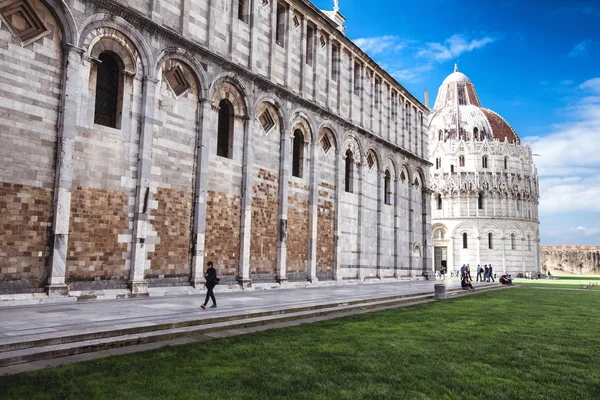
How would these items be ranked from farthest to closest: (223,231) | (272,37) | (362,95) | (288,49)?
(362,95) < (288,49) < (272,37) < (223,231)

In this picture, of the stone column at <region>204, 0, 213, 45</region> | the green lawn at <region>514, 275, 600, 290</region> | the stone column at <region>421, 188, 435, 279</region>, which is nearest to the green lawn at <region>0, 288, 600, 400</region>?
the stone column at <region>204, 0, 213, 45</region>

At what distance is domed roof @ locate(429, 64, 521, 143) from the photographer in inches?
3007

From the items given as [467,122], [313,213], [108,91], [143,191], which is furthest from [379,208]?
[467,122]

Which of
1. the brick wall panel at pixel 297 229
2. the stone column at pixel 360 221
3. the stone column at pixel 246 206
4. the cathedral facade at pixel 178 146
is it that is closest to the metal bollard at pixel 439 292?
the cathedral facade at pixel 178 146

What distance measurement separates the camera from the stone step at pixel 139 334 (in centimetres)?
650

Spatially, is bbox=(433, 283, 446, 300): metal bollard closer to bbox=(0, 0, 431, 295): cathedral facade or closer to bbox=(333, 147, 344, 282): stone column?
bbox=(0, 0, 431, 295): cathedral facade

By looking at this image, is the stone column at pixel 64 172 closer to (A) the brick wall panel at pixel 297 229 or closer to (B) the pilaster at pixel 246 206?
(B) the pilaster at pixel 246 206

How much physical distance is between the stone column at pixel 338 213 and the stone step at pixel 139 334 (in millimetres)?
11169

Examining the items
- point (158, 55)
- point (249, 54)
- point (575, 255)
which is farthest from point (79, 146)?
point (575, 255)

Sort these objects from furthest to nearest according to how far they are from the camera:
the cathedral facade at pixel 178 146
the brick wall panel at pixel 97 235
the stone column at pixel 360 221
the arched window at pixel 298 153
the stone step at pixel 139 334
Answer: the stone column at pixel 360 221 → the arched window at pixel 298 153 → the brick wall panel at pixel 97 235 → the cathedral facade at pixel 178 146 → the stone step at pixel 139 334

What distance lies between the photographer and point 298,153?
75.0 feet

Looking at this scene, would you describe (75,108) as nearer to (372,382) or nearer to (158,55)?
(158,55)

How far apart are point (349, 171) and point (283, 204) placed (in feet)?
24.2

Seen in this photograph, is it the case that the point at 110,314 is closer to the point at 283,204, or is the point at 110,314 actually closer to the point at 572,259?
the point at 283,204
